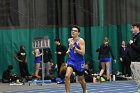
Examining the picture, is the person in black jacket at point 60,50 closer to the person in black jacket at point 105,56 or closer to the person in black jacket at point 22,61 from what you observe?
the person in black jacket at point 22,61

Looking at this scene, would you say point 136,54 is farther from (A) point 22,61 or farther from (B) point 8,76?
(A) point 22,61

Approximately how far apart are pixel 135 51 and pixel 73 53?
235 cm

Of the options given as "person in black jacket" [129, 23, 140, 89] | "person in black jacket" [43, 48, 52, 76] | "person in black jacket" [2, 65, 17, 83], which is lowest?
"person in black jacket" [2, 65, 17, 83]

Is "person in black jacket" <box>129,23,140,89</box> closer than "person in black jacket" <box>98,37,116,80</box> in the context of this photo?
Yes

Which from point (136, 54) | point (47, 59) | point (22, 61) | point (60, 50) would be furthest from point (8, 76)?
point (136, 54)

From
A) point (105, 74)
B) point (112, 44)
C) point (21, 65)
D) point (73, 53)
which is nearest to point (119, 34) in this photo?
point (112, 44)

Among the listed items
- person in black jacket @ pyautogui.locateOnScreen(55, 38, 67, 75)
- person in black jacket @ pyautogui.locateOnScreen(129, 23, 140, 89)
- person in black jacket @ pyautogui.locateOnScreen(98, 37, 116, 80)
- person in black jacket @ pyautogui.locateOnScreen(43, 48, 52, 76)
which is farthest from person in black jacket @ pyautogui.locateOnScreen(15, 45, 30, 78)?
person in black jacket @ pyautogui.locateOnScreen(129, 23, 140, 89)

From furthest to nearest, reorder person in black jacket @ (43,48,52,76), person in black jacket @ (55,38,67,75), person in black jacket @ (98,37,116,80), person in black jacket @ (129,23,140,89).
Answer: person in black jacket @ (55,38,67,75) < person in black jacket @ (43,48,52,76) < person in black jacket @ (98,37,116,80) < person in black jacket @ (129,23,140,89)

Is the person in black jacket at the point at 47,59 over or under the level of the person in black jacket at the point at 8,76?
over

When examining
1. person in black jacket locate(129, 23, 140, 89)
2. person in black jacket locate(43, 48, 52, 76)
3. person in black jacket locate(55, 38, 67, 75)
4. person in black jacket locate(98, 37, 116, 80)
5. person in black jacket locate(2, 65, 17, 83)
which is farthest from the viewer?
person in black jacket locate(55, 38, 67, 75)

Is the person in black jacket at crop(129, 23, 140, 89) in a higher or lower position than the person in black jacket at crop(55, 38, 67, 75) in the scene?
higher

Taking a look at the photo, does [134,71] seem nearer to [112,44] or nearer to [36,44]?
[36,44]

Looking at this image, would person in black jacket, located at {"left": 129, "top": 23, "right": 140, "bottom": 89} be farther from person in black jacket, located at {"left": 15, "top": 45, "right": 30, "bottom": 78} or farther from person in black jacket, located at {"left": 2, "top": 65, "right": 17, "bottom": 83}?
person in black jacket, located at {"left": 15, "top": 45, "right": 30, "bottom": 78}

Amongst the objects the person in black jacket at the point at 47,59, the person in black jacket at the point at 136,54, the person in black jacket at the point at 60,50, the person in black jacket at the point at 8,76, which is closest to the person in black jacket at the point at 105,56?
the person in black jacket at the point at 60,50
